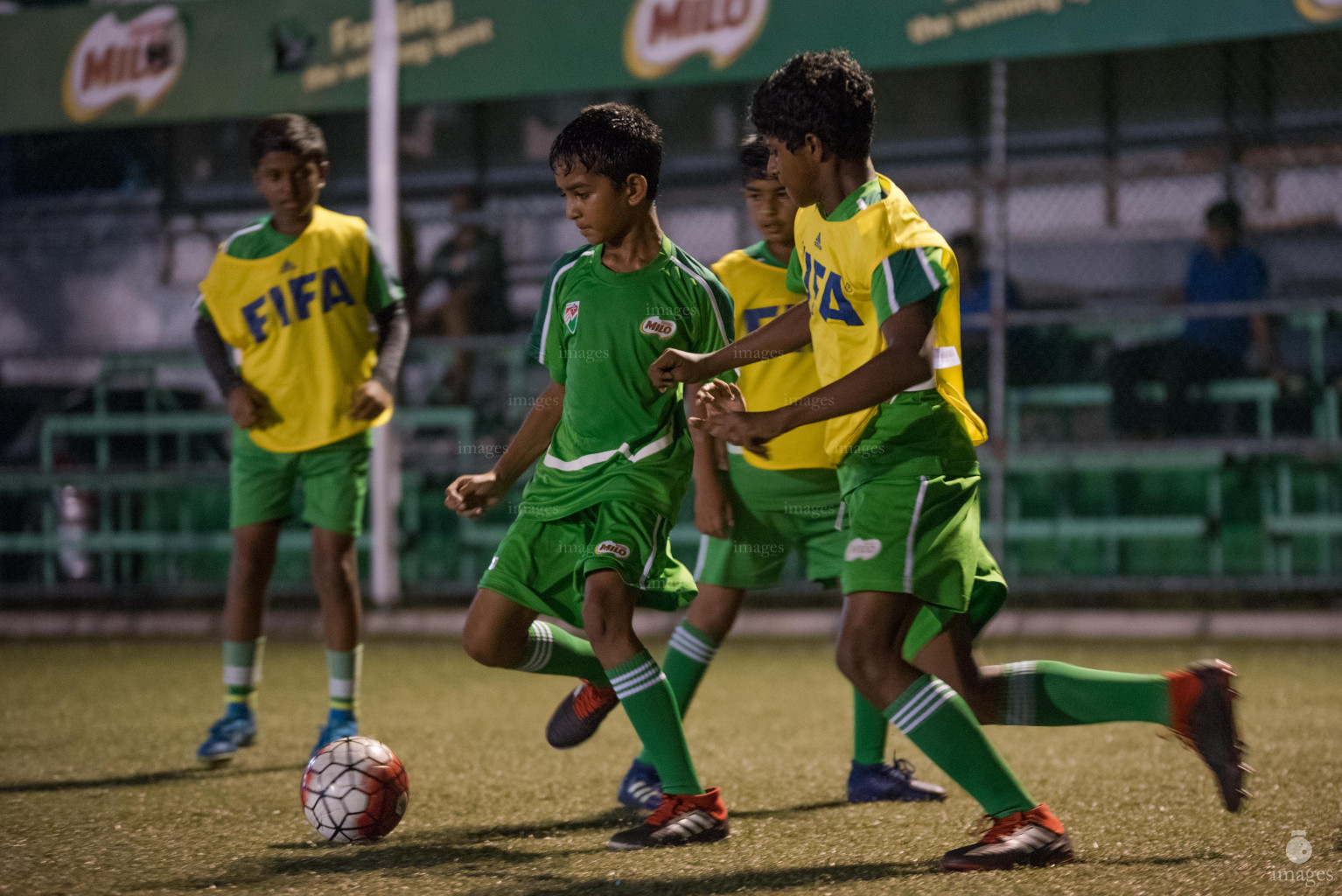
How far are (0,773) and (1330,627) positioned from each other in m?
6.00

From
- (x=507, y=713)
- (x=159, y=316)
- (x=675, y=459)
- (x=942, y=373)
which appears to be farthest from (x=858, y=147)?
(x=159, y=316)

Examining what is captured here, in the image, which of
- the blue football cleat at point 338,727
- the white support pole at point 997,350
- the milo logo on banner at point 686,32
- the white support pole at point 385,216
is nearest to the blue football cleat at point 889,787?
the blue football cleat at point 338,727

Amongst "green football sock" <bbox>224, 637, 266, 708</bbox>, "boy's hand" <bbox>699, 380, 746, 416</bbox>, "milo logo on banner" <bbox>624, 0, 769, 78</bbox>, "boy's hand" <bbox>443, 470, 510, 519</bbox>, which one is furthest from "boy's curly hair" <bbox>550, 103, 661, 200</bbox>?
"milo logo on banner" <bbox>624, 0, 769, 78</bbox>

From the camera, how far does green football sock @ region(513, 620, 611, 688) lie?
3449 millimetres

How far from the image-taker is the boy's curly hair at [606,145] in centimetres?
322

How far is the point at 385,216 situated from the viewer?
8.04m

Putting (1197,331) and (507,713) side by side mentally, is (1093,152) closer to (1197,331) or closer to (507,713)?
(1197,331)

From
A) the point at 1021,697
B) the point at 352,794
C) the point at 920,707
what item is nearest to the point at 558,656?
the point at 352,794

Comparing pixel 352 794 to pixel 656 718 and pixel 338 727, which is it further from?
pixel 338 727

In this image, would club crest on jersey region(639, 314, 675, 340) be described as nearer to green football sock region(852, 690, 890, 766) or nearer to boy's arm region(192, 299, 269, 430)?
green football sock region(852, 690, 890, 766)

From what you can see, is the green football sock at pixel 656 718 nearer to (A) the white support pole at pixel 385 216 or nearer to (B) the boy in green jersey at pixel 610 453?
(B) the boy in green jersey at pixel 610 453

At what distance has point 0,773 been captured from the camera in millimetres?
3998

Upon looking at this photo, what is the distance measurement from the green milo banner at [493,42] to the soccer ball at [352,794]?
18.3 feet

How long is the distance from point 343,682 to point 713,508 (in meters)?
1.58
